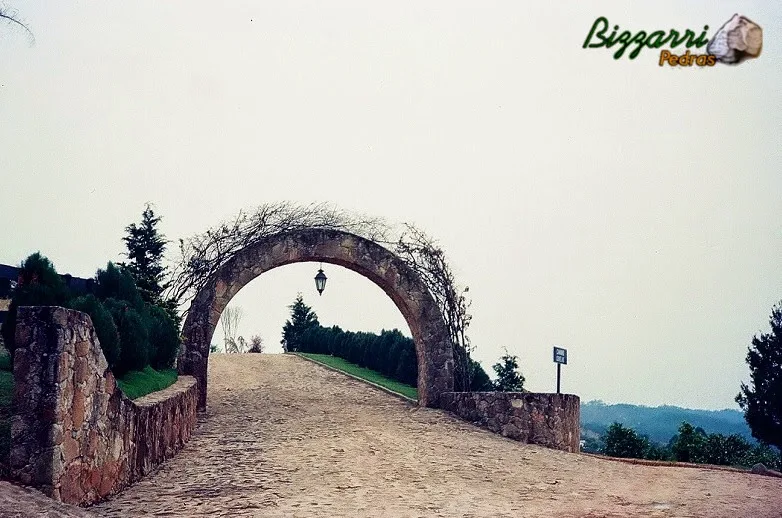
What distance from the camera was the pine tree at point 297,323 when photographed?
106 feet

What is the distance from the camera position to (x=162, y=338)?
11.1 meters

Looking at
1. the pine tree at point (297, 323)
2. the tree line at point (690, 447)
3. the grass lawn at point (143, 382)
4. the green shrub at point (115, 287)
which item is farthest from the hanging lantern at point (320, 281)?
the pine tree at point (297, 323)

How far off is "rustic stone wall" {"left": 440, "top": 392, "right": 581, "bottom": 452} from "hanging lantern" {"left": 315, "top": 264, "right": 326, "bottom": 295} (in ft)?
14.4

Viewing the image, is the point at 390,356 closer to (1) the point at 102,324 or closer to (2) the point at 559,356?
(2) the point at 559,356

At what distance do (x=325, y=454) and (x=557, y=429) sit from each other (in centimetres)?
406

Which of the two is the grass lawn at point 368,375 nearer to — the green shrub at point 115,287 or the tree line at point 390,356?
the tree line at point 390,356

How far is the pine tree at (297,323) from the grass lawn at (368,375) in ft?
27.3

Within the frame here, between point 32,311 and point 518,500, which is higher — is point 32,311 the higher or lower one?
the higher one

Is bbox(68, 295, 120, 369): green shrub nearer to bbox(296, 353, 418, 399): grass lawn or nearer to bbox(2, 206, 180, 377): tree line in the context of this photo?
bbox(2, 206, 180, 377): tree line

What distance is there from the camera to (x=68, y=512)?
5012 millimetres

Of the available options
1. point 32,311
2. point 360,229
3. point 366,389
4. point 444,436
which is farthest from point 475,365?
point 32,311

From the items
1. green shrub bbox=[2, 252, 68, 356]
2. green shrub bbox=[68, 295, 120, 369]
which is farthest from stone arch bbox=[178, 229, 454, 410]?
green shrub bbox=[2, 252, 68, 356]

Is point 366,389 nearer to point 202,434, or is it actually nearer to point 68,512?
point 202,434

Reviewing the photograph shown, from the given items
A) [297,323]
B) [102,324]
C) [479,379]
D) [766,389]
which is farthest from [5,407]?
[297,323]
